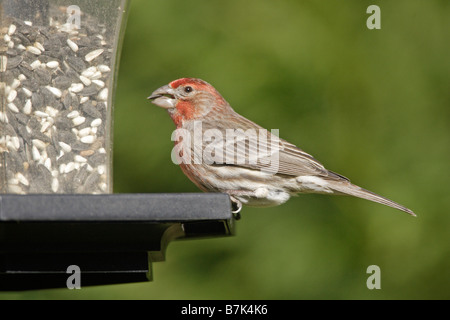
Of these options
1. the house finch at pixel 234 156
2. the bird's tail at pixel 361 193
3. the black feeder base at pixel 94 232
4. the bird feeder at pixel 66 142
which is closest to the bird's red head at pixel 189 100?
the house finch at pixel 234 156

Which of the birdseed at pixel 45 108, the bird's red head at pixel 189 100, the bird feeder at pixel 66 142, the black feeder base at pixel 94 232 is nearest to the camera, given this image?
the black feeder base at pixel 94 232

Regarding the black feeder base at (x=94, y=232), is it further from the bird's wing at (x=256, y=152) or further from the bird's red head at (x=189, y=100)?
the bird's red head at (x=189, y=100)

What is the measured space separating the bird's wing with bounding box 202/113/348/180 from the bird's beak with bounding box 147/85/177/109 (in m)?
0.24

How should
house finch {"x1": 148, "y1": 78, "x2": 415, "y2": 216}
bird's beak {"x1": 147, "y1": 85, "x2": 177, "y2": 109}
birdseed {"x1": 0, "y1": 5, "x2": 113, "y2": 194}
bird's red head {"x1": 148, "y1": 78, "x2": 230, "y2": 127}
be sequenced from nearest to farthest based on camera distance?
birdseed {"x1": 0, "y1": 5, "x2": 113, "y2": 194} < house finch {"x1": 148, "y1": 78, "x2": 415, "y2": 216} < bird's beak {"x1": 147, "y1": 85, "x2": 177, "y2": 109} < bird's red head {"x1": 148, "y1": 78, "x2": 230, "y2": 127}

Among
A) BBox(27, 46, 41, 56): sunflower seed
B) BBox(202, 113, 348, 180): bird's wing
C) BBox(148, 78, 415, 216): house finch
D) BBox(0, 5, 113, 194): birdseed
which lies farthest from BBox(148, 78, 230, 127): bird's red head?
BBox(27, 46, 41, 56): sunflower seed

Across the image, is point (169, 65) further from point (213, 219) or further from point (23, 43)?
point (213, 219)

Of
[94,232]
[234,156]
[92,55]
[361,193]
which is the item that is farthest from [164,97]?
[94,232]

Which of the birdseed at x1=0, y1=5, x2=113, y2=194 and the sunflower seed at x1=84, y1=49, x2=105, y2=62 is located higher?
the sunflower seed at x1=84, y1=49, x2=105, y2=62

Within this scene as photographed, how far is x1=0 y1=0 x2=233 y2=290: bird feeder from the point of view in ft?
11.5

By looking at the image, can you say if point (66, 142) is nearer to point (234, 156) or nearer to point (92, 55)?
point (92, 55)

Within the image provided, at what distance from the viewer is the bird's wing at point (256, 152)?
4660 millimetres

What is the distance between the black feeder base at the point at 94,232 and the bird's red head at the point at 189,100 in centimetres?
126

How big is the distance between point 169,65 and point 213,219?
2177mm

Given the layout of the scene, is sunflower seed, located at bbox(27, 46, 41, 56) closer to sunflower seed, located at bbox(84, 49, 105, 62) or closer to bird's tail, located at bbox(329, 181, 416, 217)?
sunflower seed, located at bbox(84, 49, 105, 62)
